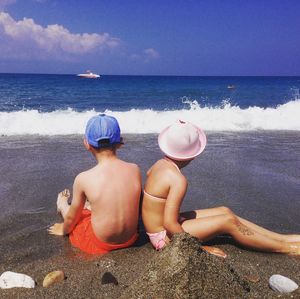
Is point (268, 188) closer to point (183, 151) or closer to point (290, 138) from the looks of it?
point (183, 151)

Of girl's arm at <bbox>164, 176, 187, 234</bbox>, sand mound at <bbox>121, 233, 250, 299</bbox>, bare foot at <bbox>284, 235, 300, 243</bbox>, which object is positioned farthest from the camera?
bare foot at <bbox>284, 235, 300, 243</bbox>

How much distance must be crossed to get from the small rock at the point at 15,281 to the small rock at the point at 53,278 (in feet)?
0.30

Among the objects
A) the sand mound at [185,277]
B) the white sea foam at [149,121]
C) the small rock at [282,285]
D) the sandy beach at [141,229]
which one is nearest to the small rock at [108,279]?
the sandy beach at [141,229]

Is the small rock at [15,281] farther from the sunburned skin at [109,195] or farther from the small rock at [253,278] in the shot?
the small rock at [253,278]

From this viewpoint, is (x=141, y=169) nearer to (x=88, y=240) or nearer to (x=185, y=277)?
(x=88, y=240)

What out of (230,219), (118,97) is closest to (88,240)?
(230,219)

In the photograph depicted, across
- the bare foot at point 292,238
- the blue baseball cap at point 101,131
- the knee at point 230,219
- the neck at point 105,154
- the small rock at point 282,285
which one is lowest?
the bare foot at point 292,238

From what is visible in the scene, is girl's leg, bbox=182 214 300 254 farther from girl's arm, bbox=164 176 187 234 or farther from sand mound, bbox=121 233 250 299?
sand mound, bbox=121 233 250 299

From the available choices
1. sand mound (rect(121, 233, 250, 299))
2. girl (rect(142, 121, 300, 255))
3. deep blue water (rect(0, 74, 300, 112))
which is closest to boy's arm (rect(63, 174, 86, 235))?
girl (rect(142, 121, 300, 255))

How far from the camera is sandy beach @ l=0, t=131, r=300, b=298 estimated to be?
2389mm

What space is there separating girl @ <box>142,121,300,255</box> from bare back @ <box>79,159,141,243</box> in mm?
134

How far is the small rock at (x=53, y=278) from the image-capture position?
295cm

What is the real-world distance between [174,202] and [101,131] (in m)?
0.84

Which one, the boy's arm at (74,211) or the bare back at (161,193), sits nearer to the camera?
the bare back at (161,193)
